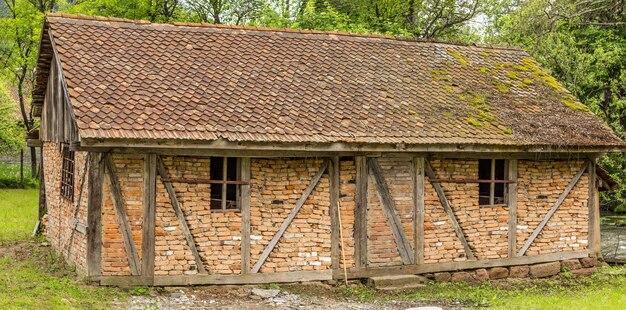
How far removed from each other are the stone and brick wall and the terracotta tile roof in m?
1.55

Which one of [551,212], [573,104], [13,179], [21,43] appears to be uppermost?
[21,43]

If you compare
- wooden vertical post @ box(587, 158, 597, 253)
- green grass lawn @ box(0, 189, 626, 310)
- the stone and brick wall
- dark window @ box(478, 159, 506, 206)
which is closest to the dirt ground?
green grass lawn @ box(0, 189, 626, 310)

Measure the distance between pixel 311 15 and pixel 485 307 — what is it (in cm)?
1687

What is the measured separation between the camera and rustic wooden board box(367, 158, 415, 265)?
1364 cm

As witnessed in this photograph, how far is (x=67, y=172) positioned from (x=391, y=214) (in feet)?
20.2

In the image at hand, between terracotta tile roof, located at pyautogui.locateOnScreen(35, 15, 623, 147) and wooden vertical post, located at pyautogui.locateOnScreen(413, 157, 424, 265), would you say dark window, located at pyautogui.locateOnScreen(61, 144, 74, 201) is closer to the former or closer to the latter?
terracotta tile roof, located at pyautogui.locateOnScreen(35, 15, 623, 147)

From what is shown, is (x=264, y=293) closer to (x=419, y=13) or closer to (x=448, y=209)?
(x=448, y=209)

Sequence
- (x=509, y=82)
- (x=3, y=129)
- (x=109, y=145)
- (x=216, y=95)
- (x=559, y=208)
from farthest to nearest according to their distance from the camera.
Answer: (x=3, y=129)
(x=509, y=82)
(x=559, y=208)
(x=216, y=95)
(x=109, y=145)

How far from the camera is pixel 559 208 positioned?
611 inches

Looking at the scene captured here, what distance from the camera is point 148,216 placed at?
39.6 feet

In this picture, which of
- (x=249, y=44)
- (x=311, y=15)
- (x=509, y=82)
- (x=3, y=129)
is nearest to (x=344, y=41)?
(x=249, y=44)

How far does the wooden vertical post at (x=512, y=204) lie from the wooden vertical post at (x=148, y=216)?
6.94 meters

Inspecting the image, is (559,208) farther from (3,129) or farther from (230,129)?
(3,129)

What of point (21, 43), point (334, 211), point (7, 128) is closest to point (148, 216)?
point (334, 211)
